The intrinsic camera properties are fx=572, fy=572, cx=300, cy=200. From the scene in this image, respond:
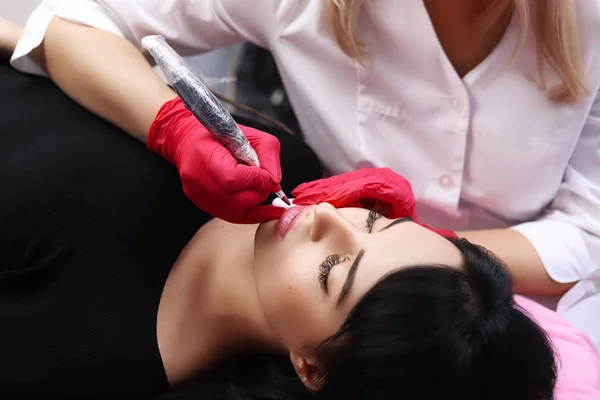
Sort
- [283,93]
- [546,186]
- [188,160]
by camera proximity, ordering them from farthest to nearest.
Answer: [283,93] → [546,186] → [188,160]

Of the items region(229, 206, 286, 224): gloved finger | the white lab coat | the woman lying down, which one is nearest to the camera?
the woman lying down

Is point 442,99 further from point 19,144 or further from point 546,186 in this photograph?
point 19,144

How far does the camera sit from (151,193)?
2.51 ft

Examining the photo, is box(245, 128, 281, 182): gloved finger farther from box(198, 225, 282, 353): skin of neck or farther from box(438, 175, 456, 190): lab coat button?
box(438, 175, 456, 190): lab coat button

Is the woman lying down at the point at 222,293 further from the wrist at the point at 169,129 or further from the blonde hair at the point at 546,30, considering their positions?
the blonde hair at the point at 546,30

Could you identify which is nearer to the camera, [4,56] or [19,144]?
[19,144]

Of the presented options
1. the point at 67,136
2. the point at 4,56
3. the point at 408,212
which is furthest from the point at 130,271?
the point at 4,56

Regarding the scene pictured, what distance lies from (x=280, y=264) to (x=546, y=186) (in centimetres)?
52

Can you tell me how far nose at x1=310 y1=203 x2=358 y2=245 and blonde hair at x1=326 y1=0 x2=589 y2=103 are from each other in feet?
1.02

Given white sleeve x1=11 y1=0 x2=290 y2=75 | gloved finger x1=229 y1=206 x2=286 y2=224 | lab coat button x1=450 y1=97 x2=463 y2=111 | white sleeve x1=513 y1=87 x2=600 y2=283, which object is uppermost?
white sleeve x1=11 y1=0 x2=290 y2=75

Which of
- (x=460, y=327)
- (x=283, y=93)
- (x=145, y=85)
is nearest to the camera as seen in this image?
(x=460, y=327)

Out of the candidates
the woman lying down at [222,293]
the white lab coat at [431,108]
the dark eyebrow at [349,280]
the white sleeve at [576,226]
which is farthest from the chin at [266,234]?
the white sleeve at [576,226]

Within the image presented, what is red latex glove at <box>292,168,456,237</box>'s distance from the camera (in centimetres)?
73

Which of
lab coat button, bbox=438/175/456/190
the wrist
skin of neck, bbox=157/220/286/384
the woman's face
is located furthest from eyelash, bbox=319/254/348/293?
lab coat button, bbox=438/175/456/190
